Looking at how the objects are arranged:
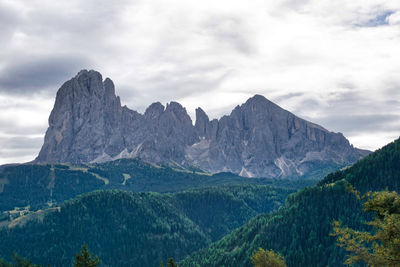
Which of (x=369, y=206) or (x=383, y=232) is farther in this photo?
(x=369, y=206)

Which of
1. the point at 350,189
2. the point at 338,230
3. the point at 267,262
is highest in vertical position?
the point at 350,189

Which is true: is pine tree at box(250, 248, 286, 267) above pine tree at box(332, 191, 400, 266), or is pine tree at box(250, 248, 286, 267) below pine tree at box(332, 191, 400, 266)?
below

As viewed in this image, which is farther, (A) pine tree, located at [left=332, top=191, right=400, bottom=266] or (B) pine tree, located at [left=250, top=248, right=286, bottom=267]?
(B) pine tree, located at [left=250, top=248, right=286, bottom=267]

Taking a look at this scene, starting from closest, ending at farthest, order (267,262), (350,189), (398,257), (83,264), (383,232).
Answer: (398,257), (383,232), (350,189), (83,264), (267,262)

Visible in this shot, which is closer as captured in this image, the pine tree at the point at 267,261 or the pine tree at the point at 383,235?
the pine tree at the point at 383,235

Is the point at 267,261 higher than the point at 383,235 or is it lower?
lower

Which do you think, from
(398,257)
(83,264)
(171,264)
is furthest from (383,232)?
(83,264)

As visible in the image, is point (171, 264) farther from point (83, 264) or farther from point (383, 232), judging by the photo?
point (383, 232)

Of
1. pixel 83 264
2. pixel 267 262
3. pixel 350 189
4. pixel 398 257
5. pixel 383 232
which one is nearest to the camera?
pixel 398 257

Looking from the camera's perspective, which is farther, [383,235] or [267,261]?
[267,261]

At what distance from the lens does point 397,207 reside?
46125mm

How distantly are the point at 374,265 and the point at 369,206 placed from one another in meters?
7.18

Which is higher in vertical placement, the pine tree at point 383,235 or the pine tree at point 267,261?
the pine tree at point 383,235

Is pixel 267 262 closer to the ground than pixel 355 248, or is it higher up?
closer to the ground
